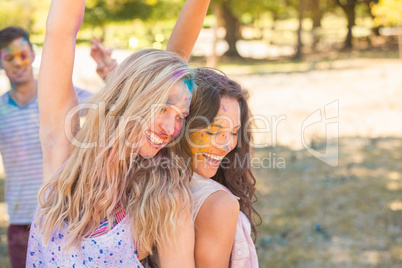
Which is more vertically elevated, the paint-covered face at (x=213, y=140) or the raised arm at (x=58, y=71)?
the raised arm at (x=58, y=71)

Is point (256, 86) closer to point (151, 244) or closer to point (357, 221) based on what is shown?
point (357, 221)

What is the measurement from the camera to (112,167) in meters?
1.65

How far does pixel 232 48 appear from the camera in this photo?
76.1 feet

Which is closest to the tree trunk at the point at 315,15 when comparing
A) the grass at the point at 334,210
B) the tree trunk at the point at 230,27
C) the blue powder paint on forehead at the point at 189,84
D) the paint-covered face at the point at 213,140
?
the tree trunk at the point at 230,27

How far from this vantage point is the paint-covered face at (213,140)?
1840 millimetres

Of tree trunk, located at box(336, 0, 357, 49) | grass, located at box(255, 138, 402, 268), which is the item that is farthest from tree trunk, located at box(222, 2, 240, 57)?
grass, located at box(255, 138, 402, 268)

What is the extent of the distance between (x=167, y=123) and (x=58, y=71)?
16.3 inches

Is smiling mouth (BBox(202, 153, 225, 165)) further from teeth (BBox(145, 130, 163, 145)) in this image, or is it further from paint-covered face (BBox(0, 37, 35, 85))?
paint-covered face (BBox(0, 37, 35, 85))

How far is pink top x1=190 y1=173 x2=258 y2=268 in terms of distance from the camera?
1.68m

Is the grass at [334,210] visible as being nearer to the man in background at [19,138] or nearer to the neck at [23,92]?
the man in background at [19,138]

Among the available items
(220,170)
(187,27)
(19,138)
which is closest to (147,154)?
(220,170)

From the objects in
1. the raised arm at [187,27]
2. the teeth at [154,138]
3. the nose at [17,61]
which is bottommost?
the teeth at [154,138]

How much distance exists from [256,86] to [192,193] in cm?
1185

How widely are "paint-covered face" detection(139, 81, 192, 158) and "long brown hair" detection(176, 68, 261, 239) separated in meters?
0.13
